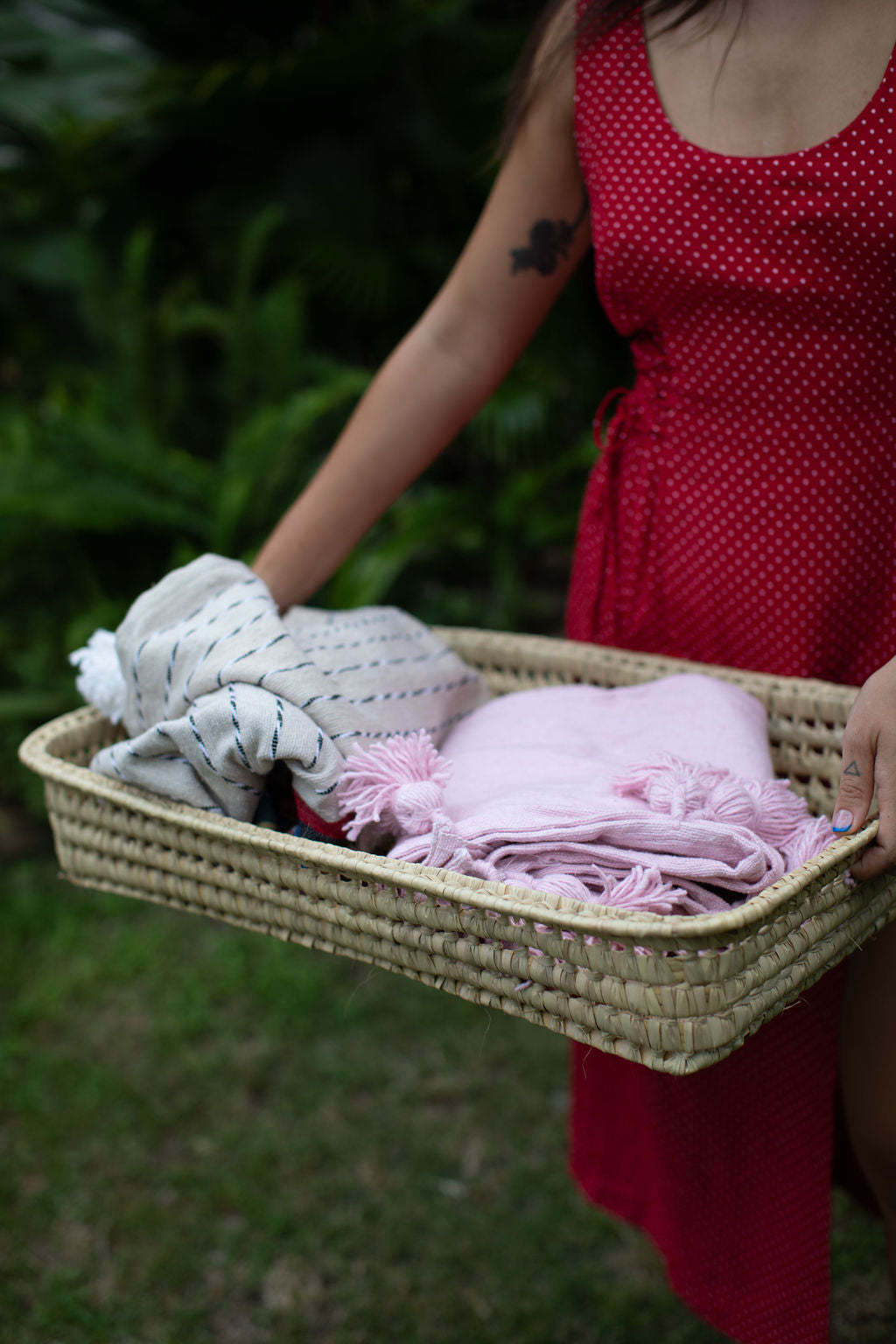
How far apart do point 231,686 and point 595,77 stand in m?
0.73

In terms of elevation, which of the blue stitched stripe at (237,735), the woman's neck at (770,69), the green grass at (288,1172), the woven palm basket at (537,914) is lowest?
the green grass at (288,1172)

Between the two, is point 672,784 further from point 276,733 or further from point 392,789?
point 276,733

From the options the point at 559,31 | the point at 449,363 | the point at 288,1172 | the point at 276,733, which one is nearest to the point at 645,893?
the point at 276,733

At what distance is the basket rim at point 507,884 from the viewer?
2.55ft

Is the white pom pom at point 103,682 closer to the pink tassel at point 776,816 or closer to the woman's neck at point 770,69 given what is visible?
the pink tassel at point 776,816

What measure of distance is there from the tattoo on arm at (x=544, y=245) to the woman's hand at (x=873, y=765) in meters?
0.66

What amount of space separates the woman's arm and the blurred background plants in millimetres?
1820

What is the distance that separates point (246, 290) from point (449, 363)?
2542 millimetres

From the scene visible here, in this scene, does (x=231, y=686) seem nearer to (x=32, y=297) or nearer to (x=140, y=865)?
(x=140, y=865)

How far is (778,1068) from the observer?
1211 millimetres

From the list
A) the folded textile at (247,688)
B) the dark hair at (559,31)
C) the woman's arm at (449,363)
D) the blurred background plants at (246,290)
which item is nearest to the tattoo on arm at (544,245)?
the woman's arm at (449,363)

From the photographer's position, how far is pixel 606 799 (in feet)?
3.36

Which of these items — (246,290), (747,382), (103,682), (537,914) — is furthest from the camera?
(246,290)

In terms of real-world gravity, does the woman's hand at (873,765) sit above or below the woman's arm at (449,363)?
below
